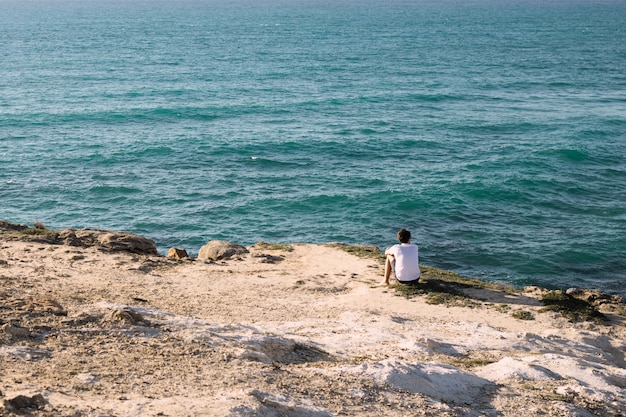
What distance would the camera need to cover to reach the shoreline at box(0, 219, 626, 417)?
939cm

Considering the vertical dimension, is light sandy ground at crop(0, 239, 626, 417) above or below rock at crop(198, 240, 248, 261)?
above

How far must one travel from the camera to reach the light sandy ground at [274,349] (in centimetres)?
932

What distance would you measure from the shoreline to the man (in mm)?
264

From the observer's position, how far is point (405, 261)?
54.5ft

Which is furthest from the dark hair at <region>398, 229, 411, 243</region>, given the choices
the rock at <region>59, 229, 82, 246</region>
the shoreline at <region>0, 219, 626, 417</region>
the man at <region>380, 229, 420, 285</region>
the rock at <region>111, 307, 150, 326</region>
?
the rock at <region>59, 229, 82, 246</region>

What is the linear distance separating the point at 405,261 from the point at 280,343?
585 centimetres

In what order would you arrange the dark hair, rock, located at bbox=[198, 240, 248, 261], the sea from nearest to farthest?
the dark hair < rock, located at bbox=[198, 240, 248, 261] < the sea

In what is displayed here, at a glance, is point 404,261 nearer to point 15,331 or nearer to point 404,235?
point 404,235

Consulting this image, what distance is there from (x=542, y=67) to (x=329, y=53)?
24.4 m

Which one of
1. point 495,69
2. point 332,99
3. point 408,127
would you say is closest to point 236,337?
point 408,127

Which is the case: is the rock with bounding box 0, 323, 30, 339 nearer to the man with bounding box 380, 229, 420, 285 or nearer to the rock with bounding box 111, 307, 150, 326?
the rock with bounding box 111, 307, 150, 326

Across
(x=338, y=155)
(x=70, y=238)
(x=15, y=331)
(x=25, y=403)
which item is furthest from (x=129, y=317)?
(x=338, y=155)

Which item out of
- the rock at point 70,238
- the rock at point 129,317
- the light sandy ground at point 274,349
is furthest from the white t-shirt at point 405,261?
the rock at point 70,238

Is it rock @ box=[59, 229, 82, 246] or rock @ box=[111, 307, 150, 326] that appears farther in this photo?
rock @ box=[59, 229, 82, 246]
